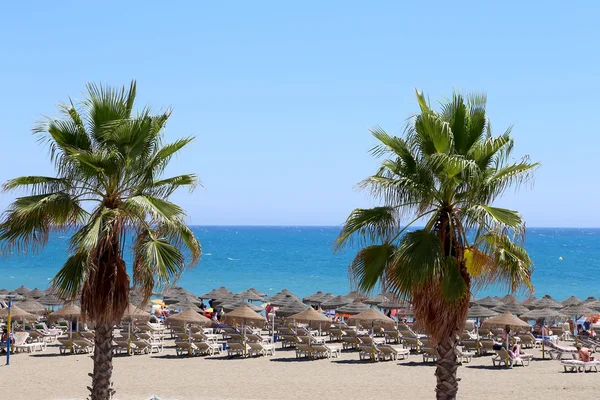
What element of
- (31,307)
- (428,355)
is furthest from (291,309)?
(31,307)

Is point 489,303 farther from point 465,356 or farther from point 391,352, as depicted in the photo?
point 391,352

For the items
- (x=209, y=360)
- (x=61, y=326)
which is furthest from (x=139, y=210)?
(x=61, y=326)

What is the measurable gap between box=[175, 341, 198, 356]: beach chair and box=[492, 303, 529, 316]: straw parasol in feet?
37.3

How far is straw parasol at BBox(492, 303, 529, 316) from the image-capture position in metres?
29.6

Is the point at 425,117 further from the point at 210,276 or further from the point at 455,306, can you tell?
the point at 210,276

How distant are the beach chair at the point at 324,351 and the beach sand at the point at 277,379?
29 centimetres

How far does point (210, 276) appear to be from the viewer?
97.1m

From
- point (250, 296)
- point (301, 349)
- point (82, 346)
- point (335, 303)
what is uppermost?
point (335, 303)

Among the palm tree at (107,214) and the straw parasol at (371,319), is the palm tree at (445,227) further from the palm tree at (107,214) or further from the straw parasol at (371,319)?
the straw parasol at (371,319)

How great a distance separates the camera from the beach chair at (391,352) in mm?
23062

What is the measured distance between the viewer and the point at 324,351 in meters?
23.8

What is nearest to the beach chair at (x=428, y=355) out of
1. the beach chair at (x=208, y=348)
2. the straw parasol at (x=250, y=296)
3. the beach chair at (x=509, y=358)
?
the beach chair at (x=509, y=358)

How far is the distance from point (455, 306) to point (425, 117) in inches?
89.6

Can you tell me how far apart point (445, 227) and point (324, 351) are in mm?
14193
